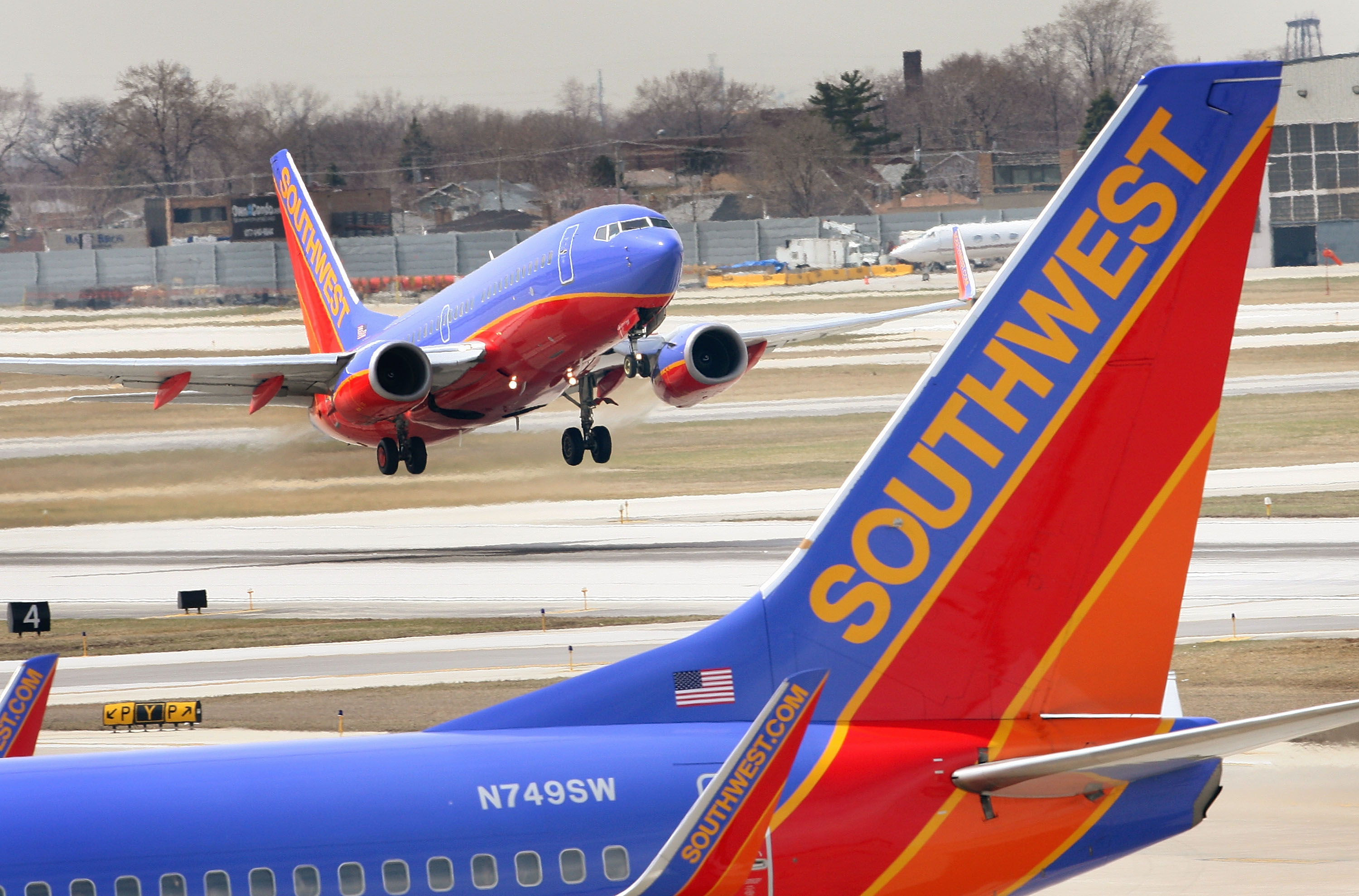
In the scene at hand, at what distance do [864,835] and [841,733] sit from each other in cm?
60

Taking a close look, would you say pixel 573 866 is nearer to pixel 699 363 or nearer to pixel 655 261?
pixel 655 261

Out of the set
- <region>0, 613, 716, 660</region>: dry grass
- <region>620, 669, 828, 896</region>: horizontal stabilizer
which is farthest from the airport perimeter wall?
<region>620, 669, 828, 896</region>: horizontal stabilizer

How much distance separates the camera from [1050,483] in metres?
8.91

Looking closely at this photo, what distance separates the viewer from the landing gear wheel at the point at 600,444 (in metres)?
44.0

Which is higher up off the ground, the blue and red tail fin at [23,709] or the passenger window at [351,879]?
the blue and red tail fin at [23,709]

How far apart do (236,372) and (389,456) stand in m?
4.71

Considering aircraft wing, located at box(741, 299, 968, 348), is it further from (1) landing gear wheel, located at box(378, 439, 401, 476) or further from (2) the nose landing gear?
(1) landing gear wheel, located at box(378, 439, 401, 476)

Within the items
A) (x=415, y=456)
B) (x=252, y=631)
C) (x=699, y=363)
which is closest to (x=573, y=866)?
(x=252, y=631)

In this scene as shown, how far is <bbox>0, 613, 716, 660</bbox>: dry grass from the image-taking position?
3384 centimetres

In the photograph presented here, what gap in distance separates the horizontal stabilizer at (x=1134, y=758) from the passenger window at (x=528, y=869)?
7.43 ft

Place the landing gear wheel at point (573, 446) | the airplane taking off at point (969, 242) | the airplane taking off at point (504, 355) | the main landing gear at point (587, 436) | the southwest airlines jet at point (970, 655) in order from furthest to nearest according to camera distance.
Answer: the airplane taking off at point (969, 242) < the landing gear wheel at point (573, 446) < the main landing gear at point (587, 436) < the airplane taking off at point (504, 355) < the southwest airlines jet at point (970, 655)

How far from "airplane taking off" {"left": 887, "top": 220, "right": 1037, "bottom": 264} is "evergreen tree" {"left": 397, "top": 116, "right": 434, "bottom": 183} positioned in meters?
56.9

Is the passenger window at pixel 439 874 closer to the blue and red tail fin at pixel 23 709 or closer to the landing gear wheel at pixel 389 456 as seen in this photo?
the blue and red tail fin at pixel 23 709

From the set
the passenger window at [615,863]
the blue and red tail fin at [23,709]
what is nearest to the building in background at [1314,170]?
the blue and red tail fin at [23,709]
